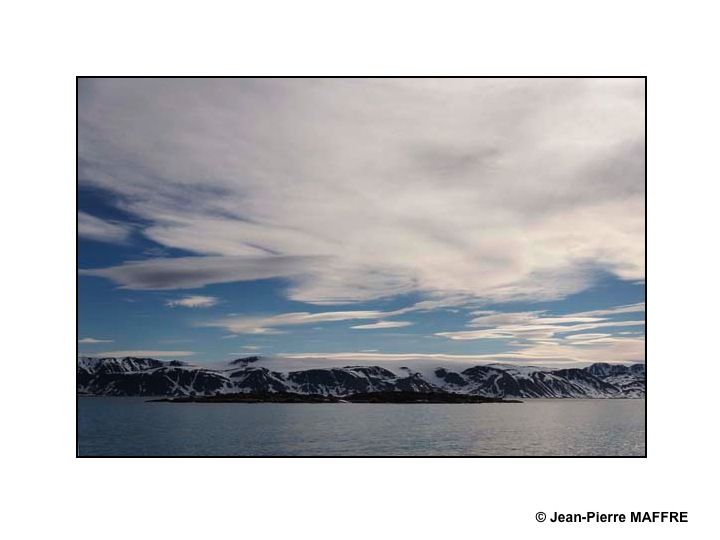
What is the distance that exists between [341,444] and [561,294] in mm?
109994

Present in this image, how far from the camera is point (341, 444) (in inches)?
3996

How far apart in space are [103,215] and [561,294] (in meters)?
134

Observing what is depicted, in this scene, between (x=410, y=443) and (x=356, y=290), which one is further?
(x=356, y=290)

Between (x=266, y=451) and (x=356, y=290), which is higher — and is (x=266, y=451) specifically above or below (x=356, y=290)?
below
